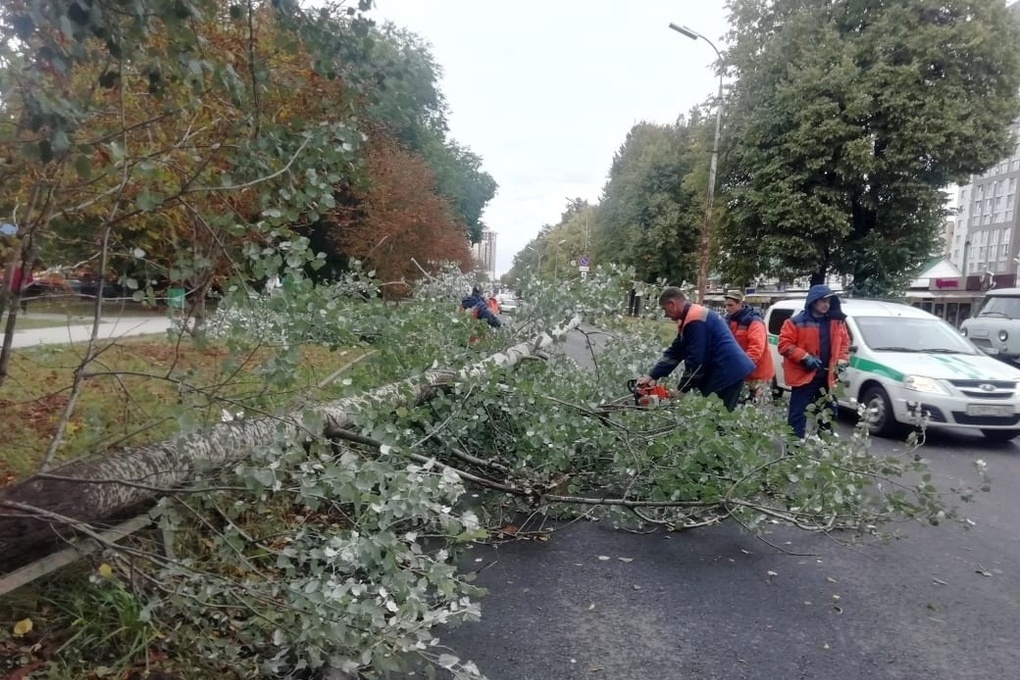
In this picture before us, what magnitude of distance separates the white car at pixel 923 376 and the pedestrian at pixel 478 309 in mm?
3344

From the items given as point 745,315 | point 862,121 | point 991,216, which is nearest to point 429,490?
point 745,315

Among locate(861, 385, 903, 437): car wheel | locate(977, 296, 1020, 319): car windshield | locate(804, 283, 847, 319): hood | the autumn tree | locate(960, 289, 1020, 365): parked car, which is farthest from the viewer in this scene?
the autumn tree

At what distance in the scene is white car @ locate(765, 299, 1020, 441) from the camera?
827 cm

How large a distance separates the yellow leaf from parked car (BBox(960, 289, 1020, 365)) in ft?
52.4

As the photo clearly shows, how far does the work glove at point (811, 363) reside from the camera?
7129 millimetres

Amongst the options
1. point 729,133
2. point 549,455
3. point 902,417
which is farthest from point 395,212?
point 549,455

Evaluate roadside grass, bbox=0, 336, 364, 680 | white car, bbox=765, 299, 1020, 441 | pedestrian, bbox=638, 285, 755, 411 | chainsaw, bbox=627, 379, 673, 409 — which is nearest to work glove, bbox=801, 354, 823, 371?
white car, bbox=765, 299, 1020, 441

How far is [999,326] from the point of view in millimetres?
15469

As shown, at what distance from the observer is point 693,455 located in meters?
4.84

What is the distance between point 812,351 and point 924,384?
1981mm

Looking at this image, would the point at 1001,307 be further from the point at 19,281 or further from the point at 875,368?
the point at 19,281

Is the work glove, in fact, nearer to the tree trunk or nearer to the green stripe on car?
the green stripe on car

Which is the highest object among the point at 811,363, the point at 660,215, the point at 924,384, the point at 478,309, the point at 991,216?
the point at 991,216

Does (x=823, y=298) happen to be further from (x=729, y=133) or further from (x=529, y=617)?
(x=729, y=133)
